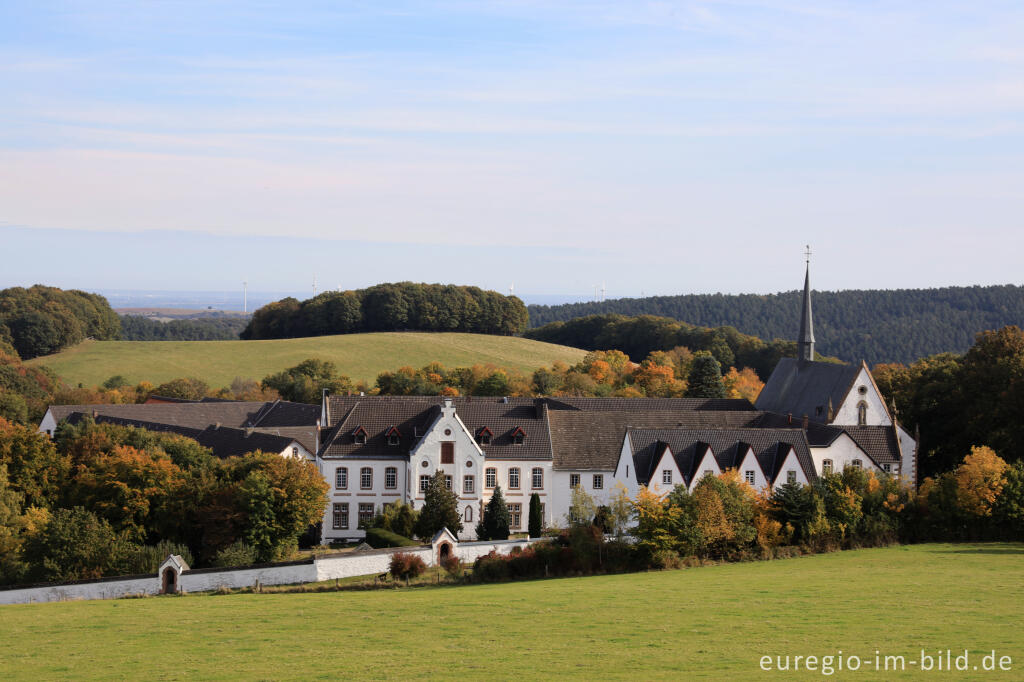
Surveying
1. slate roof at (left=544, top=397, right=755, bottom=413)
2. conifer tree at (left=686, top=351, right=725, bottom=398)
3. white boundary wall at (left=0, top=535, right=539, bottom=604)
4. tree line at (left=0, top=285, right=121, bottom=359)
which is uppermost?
tree line at (left=0, top=285, right=121, bottom=359)

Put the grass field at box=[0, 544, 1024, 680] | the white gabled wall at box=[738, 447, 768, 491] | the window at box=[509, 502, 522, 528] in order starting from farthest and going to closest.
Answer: the window at box=[509, 502, 522, 528] < the white gabled wall at box=[738, 447, 768, 491] < the grass field at box=[0, 544, 1024, 680]

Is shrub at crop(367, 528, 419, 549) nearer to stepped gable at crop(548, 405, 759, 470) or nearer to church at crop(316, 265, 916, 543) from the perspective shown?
church at crop(316, 265, 916, 543)

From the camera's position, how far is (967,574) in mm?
44781

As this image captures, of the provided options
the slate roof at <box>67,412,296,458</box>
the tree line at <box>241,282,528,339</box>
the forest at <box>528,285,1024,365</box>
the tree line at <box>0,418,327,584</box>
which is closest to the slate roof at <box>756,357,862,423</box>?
the tree line at <box>0,418,327,584</box>

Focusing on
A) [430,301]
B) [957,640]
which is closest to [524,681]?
[957,640]

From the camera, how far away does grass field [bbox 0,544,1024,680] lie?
2867 cm

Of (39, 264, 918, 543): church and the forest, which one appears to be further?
the forest

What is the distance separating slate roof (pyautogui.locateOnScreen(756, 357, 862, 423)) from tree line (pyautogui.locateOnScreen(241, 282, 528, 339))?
9950cm

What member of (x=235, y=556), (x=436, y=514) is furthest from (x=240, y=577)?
(x=436, y=514)

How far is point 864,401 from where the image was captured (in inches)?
2830

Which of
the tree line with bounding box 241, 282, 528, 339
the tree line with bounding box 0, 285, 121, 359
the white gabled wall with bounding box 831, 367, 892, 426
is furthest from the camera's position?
the tree line with bounding box 241, 282, 528, 339

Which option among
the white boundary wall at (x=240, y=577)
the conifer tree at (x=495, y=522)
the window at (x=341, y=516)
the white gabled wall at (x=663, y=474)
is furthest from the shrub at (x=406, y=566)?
the white gabled wall at (x=663, y=474)

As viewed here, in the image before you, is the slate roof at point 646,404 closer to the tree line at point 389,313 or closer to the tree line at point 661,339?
the tree line at point 661,339

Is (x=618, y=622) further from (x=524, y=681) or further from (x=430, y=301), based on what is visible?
(x=430, y=301)
